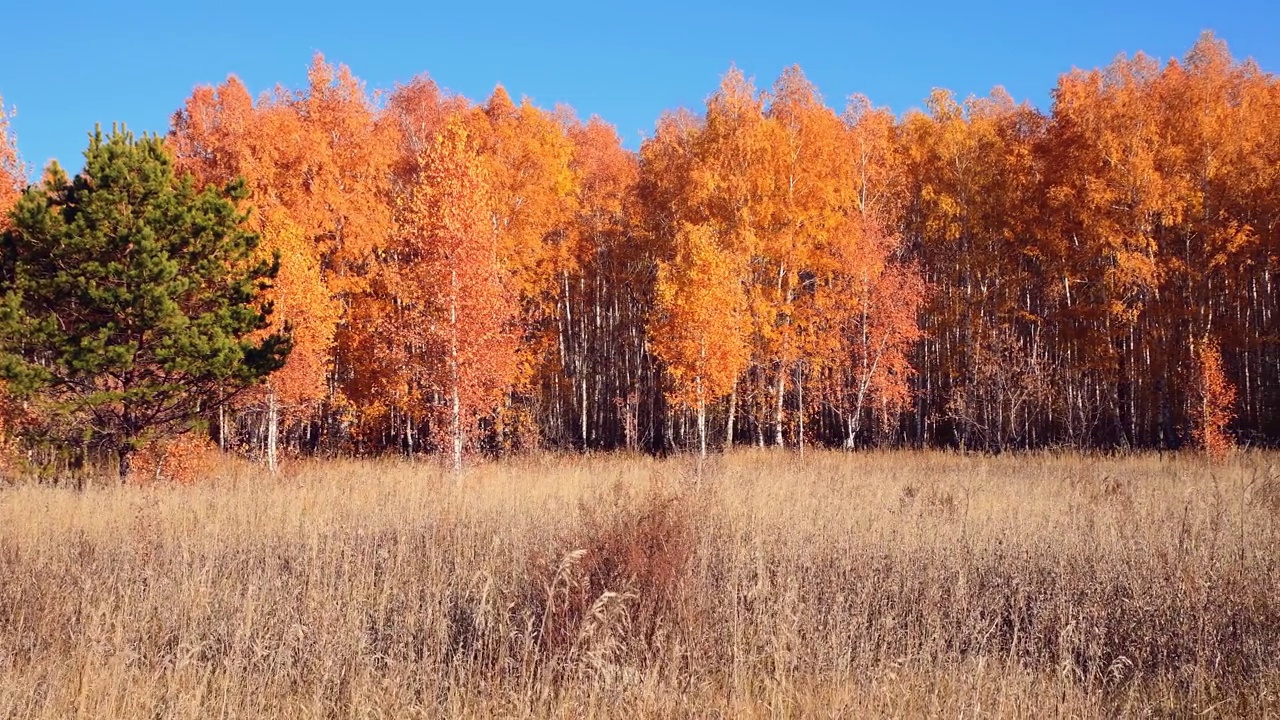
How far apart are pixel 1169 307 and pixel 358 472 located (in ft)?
65.2

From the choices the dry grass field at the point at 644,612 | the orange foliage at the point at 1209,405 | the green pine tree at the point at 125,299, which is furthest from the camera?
the orange foliage at the point at 1209,405

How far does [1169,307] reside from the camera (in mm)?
21438

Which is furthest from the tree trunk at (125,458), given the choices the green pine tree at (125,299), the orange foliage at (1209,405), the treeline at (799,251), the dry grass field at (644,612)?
the orange foliage at (1209,405)

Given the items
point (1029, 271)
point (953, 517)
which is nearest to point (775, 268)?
point (1029, 271)

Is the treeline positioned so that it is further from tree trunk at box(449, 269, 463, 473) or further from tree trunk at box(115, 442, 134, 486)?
tree trunk at box(115, 442, 134, 486)

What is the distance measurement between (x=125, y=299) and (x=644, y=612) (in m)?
11.3

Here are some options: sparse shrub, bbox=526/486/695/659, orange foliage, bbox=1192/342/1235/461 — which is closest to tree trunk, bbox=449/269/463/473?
sparse shrub, bbox=526/486/695/659

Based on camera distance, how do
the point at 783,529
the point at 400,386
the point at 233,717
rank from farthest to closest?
1. the point at 400,386
2. the point at 783,529
3. the point at 233,717

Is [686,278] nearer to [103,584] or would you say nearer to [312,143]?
[312,143]

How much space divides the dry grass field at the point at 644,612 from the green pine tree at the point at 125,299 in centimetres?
480

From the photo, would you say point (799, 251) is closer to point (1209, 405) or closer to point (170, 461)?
point (1209, 405)

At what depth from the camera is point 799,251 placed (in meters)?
22.4

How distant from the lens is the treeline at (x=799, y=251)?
→ 18.4 metres

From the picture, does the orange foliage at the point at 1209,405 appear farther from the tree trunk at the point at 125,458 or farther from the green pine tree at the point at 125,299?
the tree trunk at the point at 125,458
